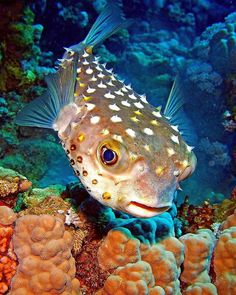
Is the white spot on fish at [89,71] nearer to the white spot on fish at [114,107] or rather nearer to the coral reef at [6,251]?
the white spot on fish at [114,107]

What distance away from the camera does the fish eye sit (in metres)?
2.40

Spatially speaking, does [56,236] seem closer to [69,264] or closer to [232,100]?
[69,264]

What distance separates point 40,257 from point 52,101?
5.00ft

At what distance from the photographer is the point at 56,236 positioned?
2820mm

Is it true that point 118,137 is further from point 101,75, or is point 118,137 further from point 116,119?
point 101,75

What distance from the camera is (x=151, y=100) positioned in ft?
39.4

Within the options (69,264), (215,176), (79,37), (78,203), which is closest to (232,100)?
(215,176)

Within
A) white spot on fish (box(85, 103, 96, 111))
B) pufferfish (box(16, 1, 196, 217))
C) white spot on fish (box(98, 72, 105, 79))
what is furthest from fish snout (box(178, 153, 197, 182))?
white spot on fish (box(98, 72, 105, 79))

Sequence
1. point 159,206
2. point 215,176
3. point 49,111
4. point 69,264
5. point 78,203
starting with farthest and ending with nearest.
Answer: point 215,176
point 78,203
point 49,111
point 69,264
point 159,206

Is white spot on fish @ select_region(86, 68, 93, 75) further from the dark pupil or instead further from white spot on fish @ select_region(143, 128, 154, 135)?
the dark pupil

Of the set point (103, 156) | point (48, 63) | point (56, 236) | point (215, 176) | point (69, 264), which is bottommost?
point (215, 176)

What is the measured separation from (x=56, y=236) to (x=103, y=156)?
893mm

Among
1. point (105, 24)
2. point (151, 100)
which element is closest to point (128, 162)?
point (105, 24)

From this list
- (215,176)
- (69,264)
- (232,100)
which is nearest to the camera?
(69,264)
